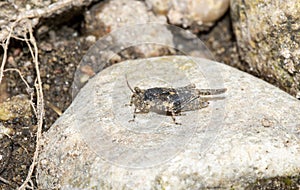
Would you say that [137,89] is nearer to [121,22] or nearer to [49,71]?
[49,71]

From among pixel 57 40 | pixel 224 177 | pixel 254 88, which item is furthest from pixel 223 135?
pixel 57 40

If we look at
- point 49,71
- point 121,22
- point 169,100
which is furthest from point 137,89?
point 121,22

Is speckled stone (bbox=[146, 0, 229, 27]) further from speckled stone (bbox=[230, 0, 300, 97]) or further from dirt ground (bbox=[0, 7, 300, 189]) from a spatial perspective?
speckled stone (bbox=[230, 0, 300, 97])

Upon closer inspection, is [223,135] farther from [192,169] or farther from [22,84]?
[22,84]

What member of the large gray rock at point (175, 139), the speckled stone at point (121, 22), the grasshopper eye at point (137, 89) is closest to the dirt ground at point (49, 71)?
the speckled stone at point (121, 22)

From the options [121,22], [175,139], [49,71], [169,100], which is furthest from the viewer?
[121,22]

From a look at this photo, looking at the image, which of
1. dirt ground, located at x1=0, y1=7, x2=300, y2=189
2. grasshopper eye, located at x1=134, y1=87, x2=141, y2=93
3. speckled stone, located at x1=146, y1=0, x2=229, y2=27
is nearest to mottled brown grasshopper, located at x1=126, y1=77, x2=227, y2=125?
grasshopper eye, located at x1=134, y1=87, x2=141, y2=93
